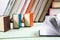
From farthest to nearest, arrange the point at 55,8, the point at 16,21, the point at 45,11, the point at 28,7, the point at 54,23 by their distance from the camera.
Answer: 1. the point at 55,8
2. the point at 45,11
3. the point at 28,7
4. the point at 16,21
5. the point at 54,23

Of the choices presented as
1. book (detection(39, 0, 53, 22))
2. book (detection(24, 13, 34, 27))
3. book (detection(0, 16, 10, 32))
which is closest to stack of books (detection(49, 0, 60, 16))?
book (detection(39, 0, 53, 22))

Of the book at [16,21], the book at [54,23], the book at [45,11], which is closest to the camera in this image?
the book at [54,23]

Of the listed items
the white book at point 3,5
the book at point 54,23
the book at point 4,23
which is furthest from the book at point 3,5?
the book at point 54,23

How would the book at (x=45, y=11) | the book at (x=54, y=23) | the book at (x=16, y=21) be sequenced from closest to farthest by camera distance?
the book at (x=54, y=23), the book at (x=16, y=21), the book at (x=45, y=11)

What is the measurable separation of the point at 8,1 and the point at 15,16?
0.35ft

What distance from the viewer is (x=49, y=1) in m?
1.00

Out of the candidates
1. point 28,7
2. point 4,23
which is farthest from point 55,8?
point 4,23

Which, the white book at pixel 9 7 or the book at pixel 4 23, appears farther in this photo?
the white book at pixel 9 7

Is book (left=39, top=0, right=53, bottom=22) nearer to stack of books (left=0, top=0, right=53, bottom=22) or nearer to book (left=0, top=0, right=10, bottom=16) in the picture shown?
stack of books (left=0, top=0, right=53, bottom=22)

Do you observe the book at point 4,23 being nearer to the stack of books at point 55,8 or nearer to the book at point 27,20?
the book at point 27,20

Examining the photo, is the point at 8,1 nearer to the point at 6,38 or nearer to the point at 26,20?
the point at 26,20

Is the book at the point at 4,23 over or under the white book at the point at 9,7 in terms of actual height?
under

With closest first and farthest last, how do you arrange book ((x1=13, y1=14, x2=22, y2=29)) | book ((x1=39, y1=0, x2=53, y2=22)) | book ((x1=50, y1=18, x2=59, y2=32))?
book ((x1=50, y1=18, x2=59, y2=32)) < book ((x1=13, y1=14, x2=22, y2=29)) < book ((x1=39, y1=0, x2=53, y2=22))

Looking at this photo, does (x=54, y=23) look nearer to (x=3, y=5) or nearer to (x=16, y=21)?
(x=16, y=21)
